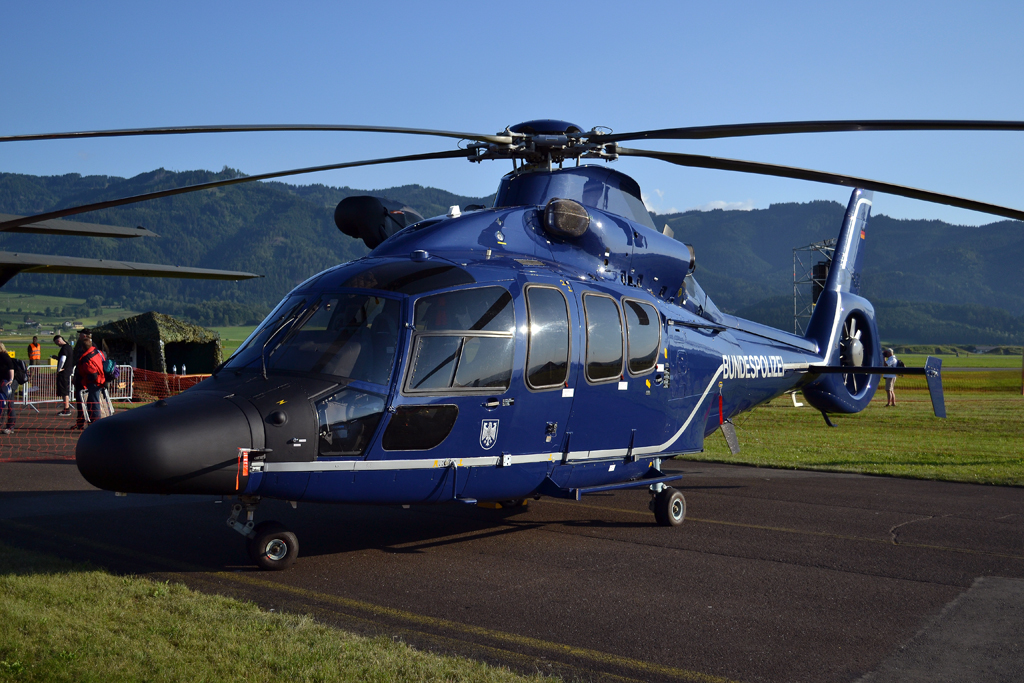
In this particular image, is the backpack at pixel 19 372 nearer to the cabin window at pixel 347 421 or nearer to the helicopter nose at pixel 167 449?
the helicopter nose at pixel 167 449

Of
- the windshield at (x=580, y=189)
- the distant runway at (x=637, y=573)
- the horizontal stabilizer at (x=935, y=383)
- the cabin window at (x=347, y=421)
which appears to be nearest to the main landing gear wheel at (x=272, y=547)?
the distant runway at (x=637, y=573)

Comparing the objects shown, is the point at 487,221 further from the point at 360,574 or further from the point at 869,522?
the point at 869,522

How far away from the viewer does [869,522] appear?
9117 mm

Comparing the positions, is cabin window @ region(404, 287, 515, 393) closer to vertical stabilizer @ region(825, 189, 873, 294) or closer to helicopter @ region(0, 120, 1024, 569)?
helicopter @ region(0, 120, 1024, 569)

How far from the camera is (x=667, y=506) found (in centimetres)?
879

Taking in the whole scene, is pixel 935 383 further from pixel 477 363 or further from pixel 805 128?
pixel 477 363

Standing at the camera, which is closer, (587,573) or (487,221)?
(587,573)

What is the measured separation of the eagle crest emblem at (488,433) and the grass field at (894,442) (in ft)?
26.8

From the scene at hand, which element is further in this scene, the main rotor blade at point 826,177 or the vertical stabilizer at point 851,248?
the vertical stabilizer at point 851,248

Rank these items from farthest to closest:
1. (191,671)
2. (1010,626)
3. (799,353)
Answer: (799,353)
(1010,626)
(191,671)

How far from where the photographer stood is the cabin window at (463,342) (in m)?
6.74

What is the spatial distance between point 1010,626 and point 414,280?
5157 millimetres

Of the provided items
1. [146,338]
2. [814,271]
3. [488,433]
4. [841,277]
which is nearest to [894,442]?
[814,271]

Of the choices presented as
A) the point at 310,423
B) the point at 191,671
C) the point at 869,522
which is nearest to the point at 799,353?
the point at 869,522
